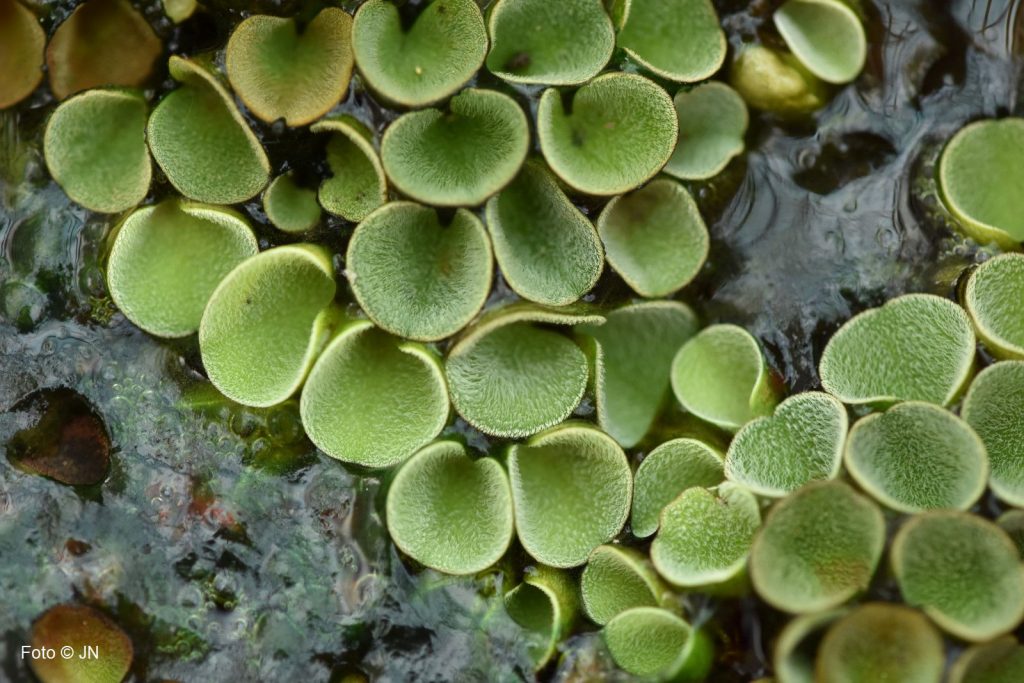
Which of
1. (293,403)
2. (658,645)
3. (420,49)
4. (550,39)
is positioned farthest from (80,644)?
(550,39)

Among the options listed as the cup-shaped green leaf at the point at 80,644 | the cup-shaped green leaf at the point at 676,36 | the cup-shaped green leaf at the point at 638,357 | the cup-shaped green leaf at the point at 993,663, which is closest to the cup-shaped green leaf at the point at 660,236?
the cup-shaped green leaf at the point at 638,357

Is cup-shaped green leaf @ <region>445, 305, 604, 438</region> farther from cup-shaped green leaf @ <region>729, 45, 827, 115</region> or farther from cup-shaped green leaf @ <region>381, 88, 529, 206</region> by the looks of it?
cup-shaped green leaf @ <region>729, 45, 827, 115</region>

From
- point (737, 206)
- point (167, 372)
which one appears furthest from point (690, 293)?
point (167, 372)

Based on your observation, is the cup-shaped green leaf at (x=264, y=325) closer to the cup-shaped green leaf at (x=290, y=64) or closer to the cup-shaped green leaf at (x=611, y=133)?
the cup-shaped green leaf at (x=290, y=64)

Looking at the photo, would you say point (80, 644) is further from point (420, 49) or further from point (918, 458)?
point (918, 458)

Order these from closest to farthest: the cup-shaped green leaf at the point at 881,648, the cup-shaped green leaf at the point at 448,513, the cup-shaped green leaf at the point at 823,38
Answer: the cup-shaped green leaf at the point at 881,648
the cup-shaped green leaf at the point at 448,513
the cup-shaped green leaf at the point at 823,38
